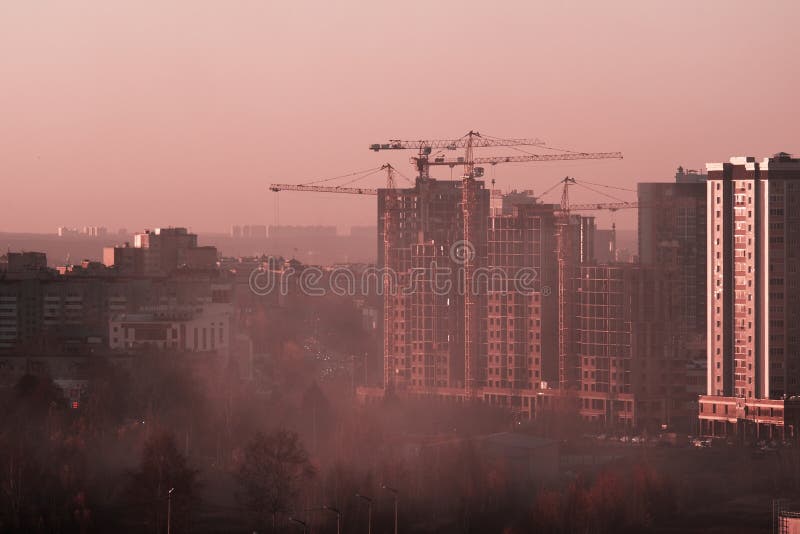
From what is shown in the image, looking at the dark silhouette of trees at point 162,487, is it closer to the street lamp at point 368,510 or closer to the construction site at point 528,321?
the street lamp at point 368,510

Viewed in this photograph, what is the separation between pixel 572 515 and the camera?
41.0 m

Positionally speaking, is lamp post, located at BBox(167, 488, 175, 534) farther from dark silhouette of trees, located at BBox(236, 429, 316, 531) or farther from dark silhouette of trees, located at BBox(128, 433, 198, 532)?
dark silhouette of trees, located at BBox(236, 429, 316, 531)

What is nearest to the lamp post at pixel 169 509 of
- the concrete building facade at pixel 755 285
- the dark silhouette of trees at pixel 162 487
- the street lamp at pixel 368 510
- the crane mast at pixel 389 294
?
the dark silhouette of trees at pixel 162 487

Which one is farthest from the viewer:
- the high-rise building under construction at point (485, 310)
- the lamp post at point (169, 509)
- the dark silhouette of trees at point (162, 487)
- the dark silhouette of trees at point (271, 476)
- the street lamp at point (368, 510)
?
the high-rise building under construction at point (485, 310)

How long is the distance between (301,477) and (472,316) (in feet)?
92.4

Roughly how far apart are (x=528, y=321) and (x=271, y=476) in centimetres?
2842

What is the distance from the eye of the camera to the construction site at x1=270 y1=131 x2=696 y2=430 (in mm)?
64125

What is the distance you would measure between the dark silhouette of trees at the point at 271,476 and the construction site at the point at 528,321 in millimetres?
18642

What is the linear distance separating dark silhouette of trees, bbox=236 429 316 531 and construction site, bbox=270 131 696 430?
18.6 m

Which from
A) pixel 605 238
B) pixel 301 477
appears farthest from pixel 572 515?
pixel 605 238

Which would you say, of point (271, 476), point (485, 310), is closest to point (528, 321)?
point (485, 310)

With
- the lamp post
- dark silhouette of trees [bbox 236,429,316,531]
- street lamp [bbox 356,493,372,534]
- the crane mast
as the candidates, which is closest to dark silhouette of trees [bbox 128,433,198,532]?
the lamp post

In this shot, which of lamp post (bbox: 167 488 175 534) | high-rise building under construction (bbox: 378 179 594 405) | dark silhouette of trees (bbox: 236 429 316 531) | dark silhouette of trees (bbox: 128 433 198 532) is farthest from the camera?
high-rise building under construction (bbox: 378 179 594 405)

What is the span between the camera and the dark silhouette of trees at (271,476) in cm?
4103
